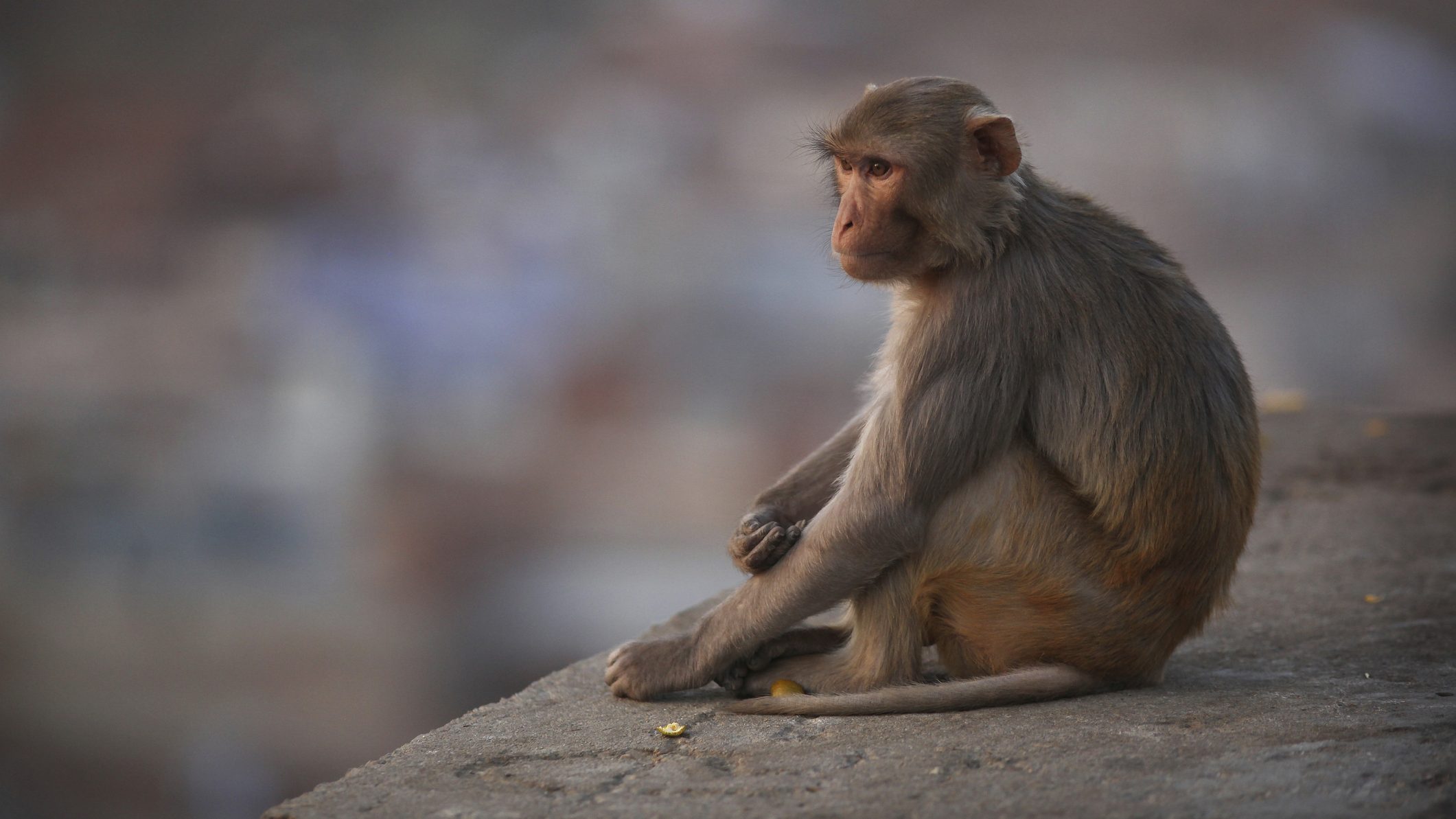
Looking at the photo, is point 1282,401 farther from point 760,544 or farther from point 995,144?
point 760,544

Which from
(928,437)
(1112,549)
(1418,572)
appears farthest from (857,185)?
(1418,572)

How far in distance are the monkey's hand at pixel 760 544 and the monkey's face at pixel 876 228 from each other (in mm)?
741

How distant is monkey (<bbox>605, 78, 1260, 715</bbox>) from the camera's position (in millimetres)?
3549

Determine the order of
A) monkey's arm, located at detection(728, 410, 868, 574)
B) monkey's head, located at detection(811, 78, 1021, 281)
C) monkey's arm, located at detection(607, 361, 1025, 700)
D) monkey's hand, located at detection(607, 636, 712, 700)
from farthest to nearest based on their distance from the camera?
monkey's arm, located at detection(728, 410, 868, 574)
monkey's hand, located at detection(607, 636, 712, 700)
monkey's head, located at detection(811, 78, 1021, 281)
monkey's arm, located at detection(607, 361, 1025, 700)

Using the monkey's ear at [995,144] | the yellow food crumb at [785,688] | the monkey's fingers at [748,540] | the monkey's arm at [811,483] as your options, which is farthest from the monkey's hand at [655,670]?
the monkey's ear at [995,144]

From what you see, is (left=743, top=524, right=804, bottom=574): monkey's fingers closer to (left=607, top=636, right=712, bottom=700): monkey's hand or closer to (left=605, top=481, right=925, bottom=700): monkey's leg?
(left=605, top=481, right=925, bottom=700): monkey's leg

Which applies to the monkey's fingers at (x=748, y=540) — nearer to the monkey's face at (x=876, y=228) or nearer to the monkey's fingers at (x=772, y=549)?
the monkey's fingers at (x=772, y=549)

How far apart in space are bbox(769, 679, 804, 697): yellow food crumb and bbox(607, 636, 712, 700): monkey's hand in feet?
0.62

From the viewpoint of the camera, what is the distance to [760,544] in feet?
12.3

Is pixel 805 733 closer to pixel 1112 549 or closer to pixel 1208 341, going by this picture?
pixel 1112 549

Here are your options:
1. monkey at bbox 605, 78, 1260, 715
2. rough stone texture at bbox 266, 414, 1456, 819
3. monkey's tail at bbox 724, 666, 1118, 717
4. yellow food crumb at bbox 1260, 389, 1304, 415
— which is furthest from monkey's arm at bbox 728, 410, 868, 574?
yellow food crumb at bbox 1260, 389, 1304, 415

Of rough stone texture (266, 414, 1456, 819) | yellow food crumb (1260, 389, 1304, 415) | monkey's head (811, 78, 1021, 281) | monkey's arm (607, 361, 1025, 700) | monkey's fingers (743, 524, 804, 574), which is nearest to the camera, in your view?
rough stone texture (266, 414, 1456, 819)

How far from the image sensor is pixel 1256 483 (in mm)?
3820

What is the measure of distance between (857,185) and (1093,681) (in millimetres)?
1510
